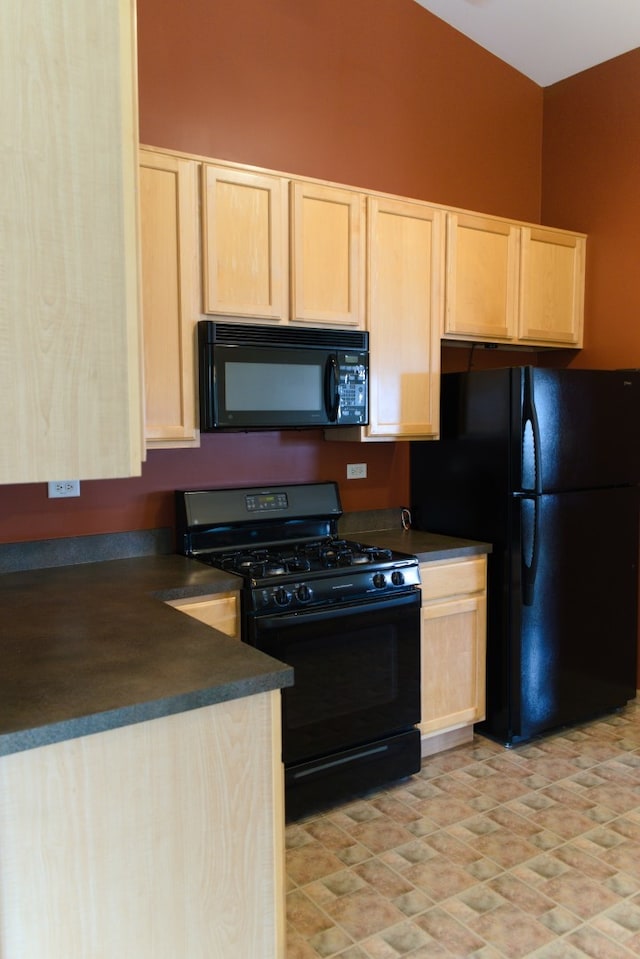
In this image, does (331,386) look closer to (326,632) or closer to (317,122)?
(326,632)

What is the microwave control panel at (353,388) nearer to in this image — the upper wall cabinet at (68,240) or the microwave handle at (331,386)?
the microwave handle at (331,386)

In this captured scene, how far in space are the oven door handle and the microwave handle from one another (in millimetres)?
750

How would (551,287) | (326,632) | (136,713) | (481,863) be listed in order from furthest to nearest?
1. (551,287)
2. (326,632)
3. (481,863)
4. (136,713)

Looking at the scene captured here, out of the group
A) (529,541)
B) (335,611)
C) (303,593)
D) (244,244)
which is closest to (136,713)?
(303,593)

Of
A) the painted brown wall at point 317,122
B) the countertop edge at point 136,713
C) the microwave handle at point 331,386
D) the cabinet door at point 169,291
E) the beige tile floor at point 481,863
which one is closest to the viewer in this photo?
the countertop edge at point 136,713

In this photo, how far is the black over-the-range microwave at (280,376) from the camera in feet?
8.74

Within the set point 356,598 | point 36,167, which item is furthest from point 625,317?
point 36,167

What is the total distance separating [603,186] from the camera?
12.3 ft

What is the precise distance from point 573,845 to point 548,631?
0.91 meters

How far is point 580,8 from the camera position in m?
3.33

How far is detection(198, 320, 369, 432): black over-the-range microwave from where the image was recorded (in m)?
2.66

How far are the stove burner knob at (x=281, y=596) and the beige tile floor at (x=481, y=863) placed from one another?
799 mm

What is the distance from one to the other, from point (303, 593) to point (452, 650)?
2.88 ft

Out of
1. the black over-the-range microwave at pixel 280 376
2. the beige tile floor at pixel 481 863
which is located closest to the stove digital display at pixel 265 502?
the black over-the-range microwave at pixel 280 376
